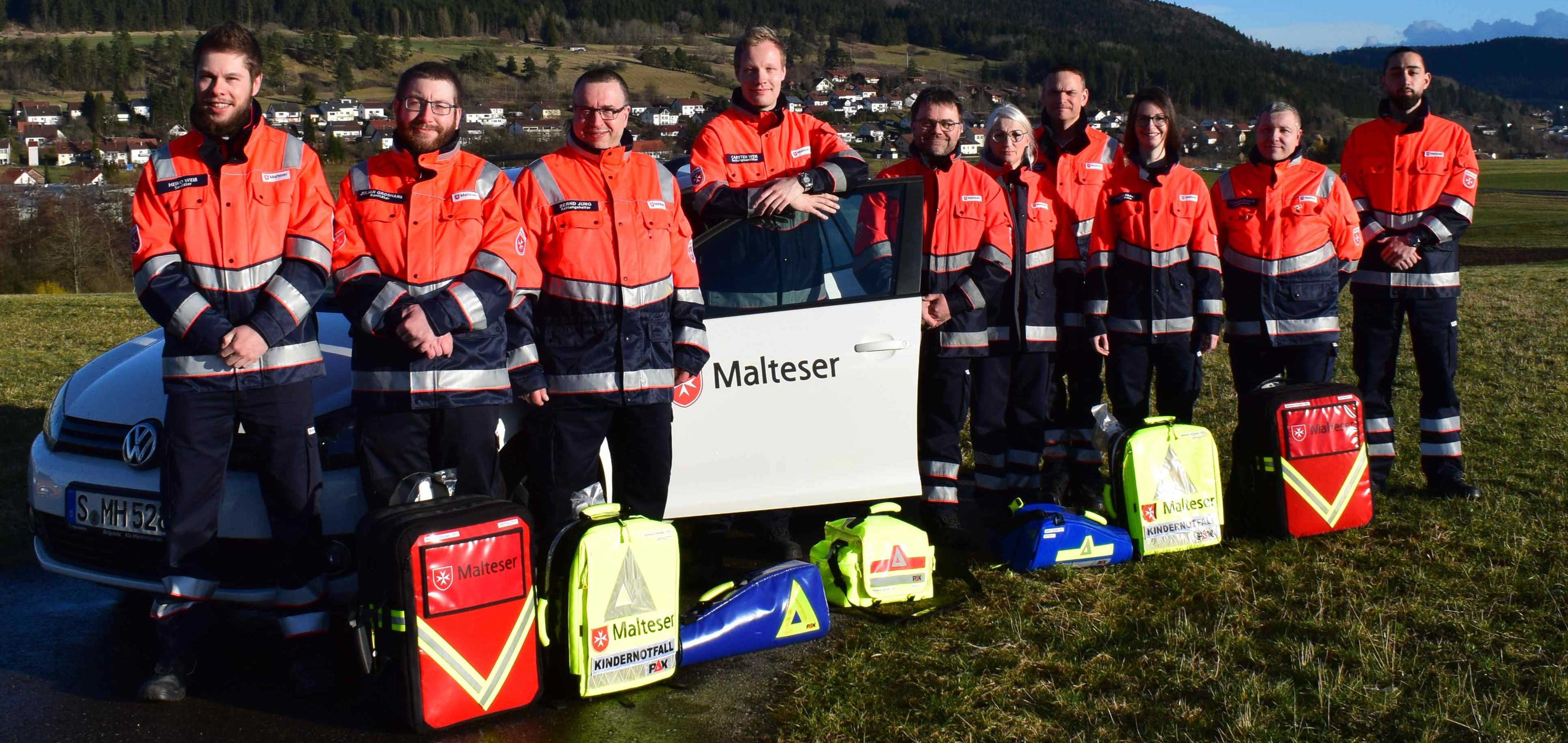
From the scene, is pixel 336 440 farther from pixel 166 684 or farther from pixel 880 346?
pixel 880 346

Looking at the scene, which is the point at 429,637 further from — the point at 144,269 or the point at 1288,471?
the point at 1288,471

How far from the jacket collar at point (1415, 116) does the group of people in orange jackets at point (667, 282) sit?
0.01 m

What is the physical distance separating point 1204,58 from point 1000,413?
14702cm

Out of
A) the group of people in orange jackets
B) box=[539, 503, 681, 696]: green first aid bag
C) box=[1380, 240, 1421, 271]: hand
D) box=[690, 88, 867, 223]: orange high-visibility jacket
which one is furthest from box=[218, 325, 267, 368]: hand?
box=[1380, 240, 1421, 271]: hand

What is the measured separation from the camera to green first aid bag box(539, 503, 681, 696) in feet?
11.6

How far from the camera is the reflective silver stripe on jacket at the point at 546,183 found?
3883 millimetres

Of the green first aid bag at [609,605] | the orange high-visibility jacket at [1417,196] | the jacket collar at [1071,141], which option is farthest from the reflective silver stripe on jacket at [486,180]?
the orange high-visibility jacket at [1417,196]

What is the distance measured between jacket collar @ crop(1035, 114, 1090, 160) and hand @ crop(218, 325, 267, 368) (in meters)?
3.58

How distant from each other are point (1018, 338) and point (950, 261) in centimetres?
48

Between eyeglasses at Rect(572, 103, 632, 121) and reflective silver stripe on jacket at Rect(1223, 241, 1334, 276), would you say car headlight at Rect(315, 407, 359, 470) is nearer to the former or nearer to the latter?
eyeglasses at Rect(572, 103, 632, 121)

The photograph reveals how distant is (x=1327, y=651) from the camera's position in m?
3.80

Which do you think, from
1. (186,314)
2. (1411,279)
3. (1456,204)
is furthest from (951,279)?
(186,314)

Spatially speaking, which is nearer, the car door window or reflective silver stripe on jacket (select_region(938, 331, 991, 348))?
the car door window

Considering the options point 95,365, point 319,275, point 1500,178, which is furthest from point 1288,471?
point 1500,178
